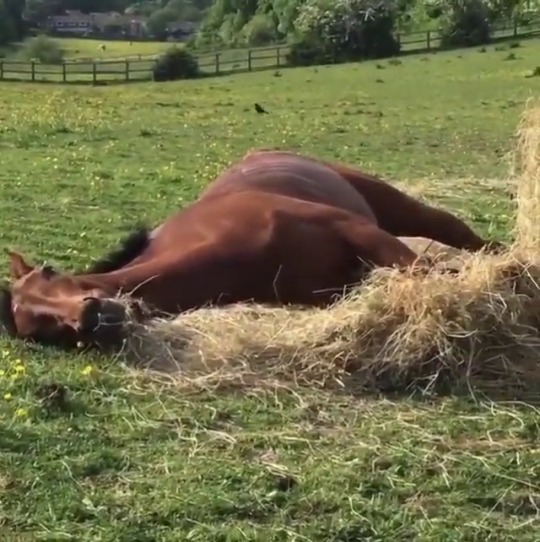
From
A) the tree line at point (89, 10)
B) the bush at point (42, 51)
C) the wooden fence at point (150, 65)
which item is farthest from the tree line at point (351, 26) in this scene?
the tree line at point (89, 10)

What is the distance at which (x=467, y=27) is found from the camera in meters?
49.0

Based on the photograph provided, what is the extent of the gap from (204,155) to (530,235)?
8.58 metres

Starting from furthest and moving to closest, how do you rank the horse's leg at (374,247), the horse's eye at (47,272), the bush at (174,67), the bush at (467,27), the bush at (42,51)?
the bush at (42,51) → the bush at (467,27) → the bush at (174,67) → the horse's leg at (374,247) → the horse's eye at (47,272)

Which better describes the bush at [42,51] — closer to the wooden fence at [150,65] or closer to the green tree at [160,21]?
the wooden fence at [150,65]

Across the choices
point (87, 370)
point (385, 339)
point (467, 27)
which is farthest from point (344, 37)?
point (87, 370)

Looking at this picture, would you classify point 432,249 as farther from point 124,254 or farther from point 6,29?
point 6,29

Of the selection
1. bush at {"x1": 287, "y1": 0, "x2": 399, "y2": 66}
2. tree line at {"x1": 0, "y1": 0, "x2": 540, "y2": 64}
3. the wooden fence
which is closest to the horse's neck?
tree line at {"x1": 0, "y1": 0, "x2": 540, "y2": 64}

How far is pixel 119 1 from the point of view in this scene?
4835 inches

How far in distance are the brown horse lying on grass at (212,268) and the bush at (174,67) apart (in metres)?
36.3

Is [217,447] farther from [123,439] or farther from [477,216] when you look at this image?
[477,216]

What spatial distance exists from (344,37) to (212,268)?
44.5 metres

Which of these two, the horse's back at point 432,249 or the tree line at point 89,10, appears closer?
the horse's back at point 432,249

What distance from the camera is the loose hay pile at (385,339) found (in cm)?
530

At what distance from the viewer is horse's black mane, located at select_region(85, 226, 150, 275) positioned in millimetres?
6301
